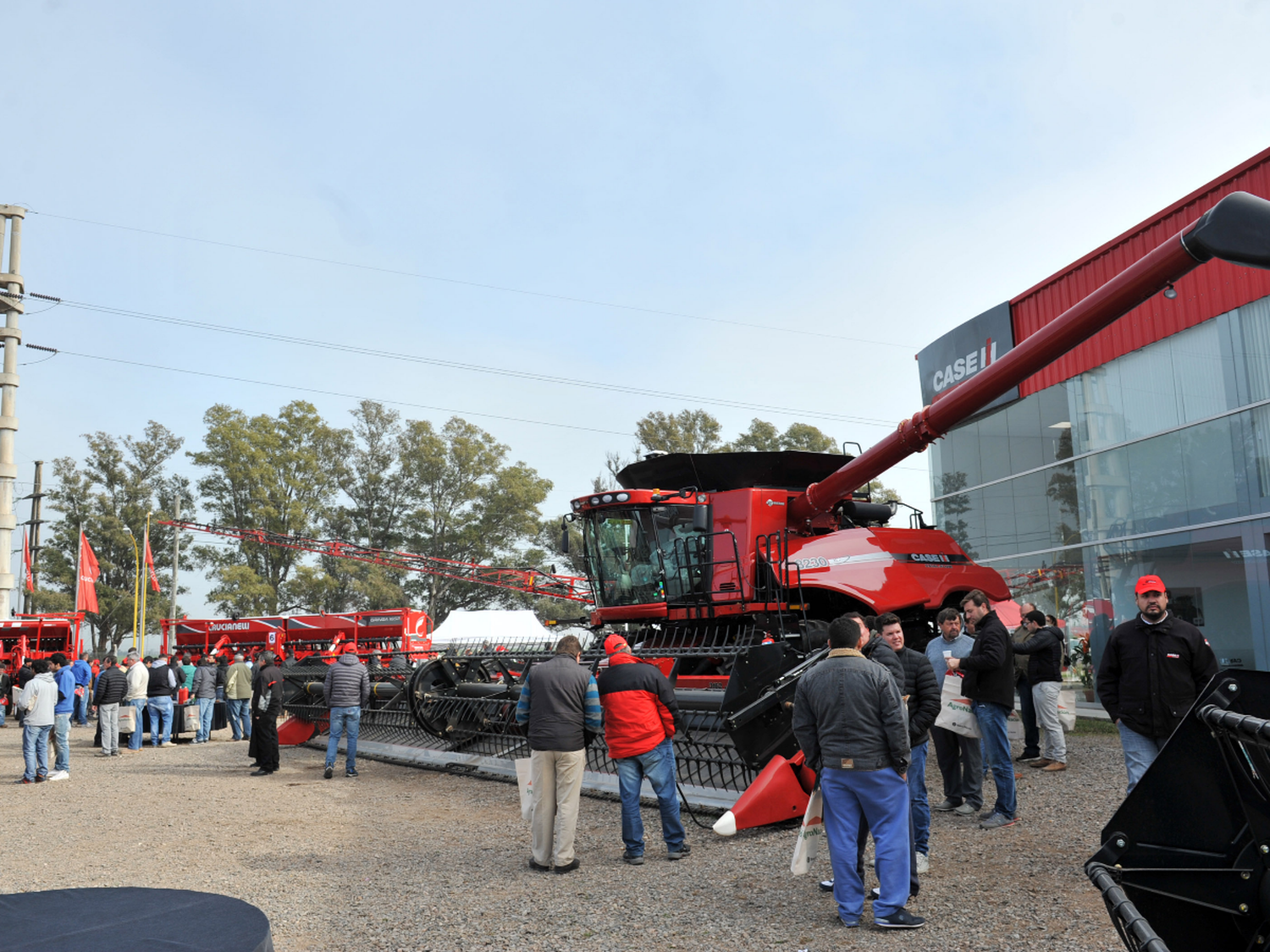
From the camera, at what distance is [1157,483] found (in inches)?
540

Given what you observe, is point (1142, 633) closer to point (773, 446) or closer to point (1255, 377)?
point (1255, 377)

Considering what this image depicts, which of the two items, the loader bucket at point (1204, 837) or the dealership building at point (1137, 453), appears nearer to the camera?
the loader bucket at point (1204, 837)

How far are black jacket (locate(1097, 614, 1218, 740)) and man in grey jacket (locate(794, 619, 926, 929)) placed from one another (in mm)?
1545

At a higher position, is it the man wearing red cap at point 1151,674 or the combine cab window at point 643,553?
the combine cab window at point 643,553

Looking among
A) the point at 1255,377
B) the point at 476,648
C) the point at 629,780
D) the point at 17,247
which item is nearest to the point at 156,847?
the point at 629,780

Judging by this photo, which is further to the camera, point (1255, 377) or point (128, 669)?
point (128, 669)

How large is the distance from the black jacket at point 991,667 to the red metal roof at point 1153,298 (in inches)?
253

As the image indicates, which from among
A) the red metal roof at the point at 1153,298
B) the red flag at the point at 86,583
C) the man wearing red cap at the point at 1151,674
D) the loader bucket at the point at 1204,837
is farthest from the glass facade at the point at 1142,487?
the red flag at the point at 86,583

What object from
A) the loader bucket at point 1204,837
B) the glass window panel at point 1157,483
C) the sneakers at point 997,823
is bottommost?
the sneakers at point 997,823

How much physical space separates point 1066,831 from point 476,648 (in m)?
8.31

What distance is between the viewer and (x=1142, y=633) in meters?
5.71

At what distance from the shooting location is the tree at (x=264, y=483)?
42.4 metres

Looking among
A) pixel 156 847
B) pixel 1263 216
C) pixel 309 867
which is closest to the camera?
pixel 1263 216

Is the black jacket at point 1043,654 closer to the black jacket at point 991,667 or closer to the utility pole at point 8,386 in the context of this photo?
the black jacket at point 991,667
